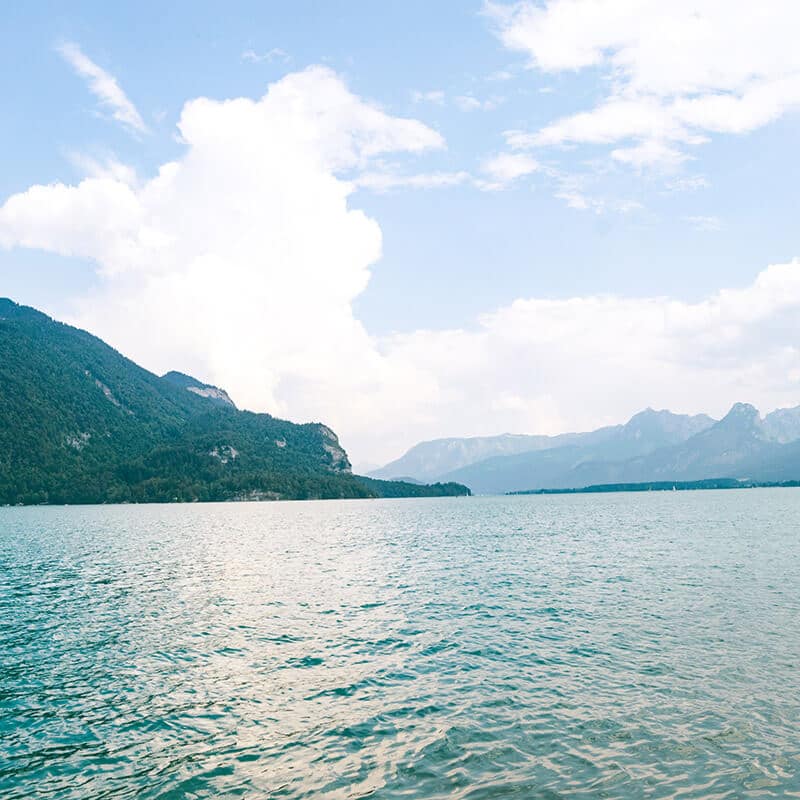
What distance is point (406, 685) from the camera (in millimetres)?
32750

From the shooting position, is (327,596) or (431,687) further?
(327,596)

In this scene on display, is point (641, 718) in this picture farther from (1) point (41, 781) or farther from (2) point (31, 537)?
(2) point (31, 537)

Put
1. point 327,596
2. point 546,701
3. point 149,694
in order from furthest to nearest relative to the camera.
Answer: point 327,596 → point 149,694 → point 546,701

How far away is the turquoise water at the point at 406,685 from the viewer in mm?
22359

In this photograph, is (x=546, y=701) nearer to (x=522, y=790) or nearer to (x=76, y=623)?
(x=522, y=790)

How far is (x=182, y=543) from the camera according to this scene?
404 ft

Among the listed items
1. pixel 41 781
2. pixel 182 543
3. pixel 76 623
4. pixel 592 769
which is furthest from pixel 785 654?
pixel 182 543

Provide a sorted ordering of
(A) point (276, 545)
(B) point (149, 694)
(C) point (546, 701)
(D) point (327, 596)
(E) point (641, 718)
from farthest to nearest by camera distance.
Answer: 1. (A) point (276, 545)
2. (D) point (327, 596)
3. (B) point (149, 694)
4. (C) point (546, 701)
5. (E) point (641, 718)

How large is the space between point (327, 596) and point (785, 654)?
39.4m

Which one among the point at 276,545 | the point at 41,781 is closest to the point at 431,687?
the point at 41,781

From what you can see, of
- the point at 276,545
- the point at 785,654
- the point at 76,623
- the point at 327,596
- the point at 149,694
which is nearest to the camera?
the point at 149,694

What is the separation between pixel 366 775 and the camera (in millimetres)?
22375

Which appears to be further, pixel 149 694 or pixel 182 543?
pixel 182 543

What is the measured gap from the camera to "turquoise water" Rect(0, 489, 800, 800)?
22.4 m
